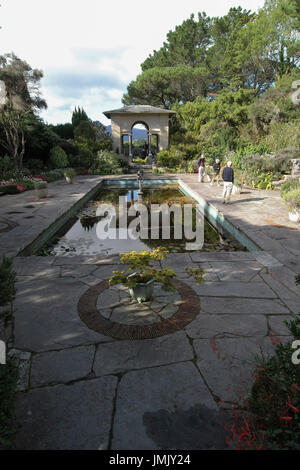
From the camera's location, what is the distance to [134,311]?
360 centimetres

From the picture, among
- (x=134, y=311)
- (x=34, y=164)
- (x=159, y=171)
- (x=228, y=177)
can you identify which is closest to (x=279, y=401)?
(x=134, y=311)

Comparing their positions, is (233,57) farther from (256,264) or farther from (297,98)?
(256,264)

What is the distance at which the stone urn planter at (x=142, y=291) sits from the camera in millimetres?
3670

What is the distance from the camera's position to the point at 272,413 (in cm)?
189

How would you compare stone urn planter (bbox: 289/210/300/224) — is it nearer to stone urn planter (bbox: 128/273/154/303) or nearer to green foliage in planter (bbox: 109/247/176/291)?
green foliage in planter (bbox: 109/247/176/291)

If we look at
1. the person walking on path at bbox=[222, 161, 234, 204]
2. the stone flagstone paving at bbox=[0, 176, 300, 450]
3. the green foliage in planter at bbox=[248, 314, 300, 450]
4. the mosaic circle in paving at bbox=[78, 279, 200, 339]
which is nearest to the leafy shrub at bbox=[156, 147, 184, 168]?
the person walking on path at bbox=[222, 161, 234, 204]

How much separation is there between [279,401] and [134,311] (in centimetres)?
207

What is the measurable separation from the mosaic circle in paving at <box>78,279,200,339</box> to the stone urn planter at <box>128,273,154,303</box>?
0.08 m

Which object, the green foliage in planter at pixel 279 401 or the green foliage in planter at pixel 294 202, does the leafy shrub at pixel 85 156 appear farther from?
the green foliage in planter at pixel 279 401

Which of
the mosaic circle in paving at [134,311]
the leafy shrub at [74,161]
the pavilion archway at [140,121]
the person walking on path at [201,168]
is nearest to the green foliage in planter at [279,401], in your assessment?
the mosaic circle in paving at [134,311]

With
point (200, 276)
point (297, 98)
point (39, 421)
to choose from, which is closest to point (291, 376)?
point (39, 421)

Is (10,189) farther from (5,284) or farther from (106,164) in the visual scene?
(5,284)

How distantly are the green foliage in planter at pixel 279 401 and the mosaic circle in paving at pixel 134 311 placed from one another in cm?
124

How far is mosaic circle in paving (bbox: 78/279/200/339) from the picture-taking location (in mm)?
3221
